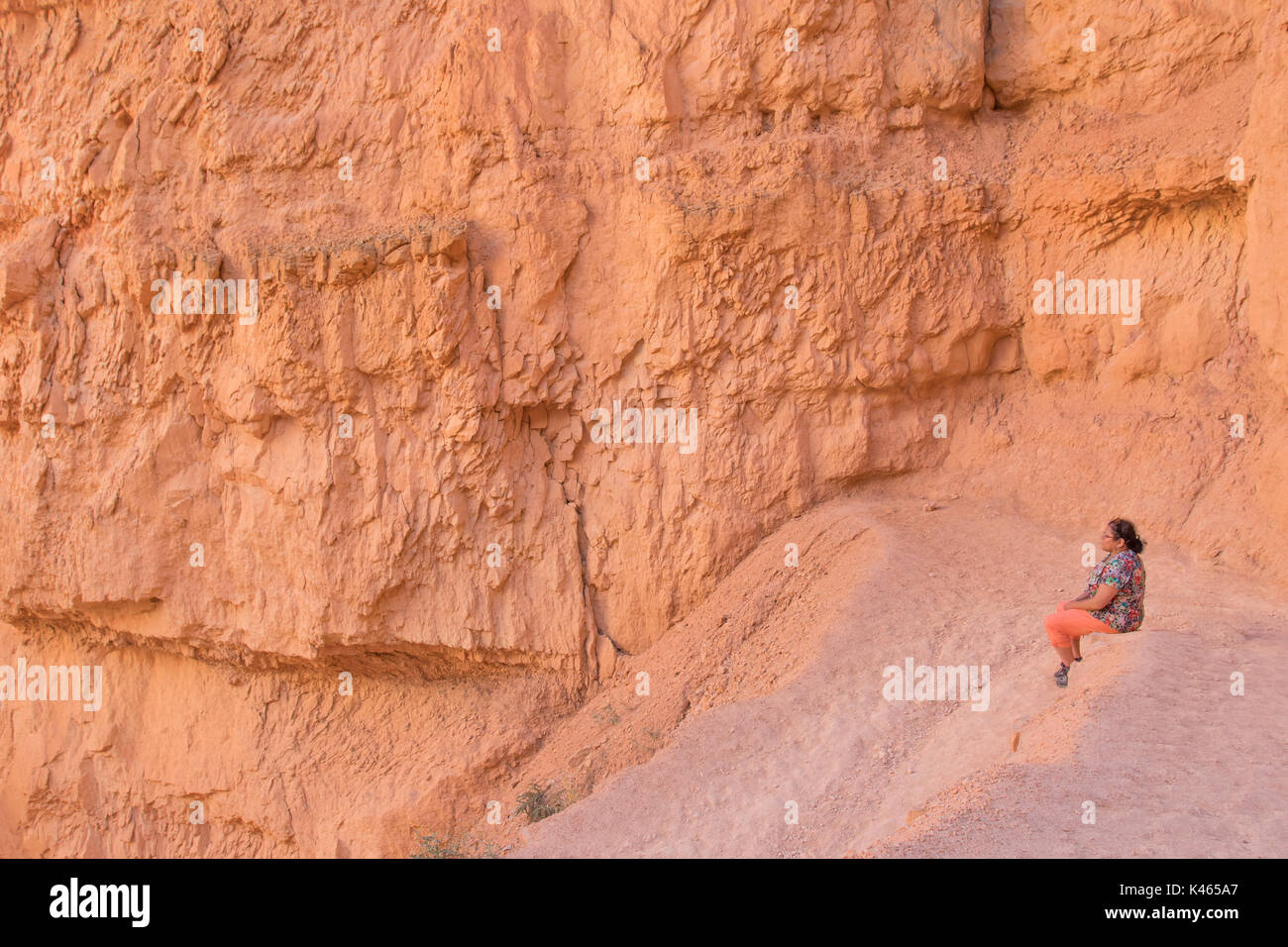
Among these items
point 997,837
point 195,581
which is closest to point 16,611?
point 195,581

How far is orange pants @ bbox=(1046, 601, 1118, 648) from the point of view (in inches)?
249

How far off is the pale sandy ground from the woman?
0.20 meters

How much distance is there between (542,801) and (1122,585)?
166 inches

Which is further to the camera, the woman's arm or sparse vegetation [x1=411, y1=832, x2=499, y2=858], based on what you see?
sparse vegetation [x1=411, y1=832, x2=499, y2=858]

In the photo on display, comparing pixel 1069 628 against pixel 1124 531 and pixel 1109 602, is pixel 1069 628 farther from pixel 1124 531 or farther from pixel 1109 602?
pixel 1124 531

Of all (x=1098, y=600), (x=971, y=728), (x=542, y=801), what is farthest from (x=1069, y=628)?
(x=542, y=801)

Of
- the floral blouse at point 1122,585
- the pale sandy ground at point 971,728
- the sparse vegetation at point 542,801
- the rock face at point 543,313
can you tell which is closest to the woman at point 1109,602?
the floral blouse at point 1122,585

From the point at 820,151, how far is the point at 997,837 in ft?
19.2

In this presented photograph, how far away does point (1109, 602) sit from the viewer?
6.32 m

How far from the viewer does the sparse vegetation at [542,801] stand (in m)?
7.88

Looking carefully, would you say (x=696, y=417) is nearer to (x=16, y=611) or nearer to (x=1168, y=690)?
(x=1168, y=690)

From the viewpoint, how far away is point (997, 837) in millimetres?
4820

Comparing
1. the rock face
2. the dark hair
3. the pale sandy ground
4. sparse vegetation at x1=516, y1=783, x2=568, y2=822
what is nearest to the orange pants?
the pale sandy ground

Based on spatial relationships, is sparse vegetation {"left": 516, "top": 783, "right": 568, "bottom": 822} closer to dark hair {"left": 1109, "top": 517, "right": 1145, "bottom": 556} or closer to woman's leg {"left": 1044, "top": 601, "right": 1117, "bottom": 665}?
woman's leg {"left": 1044, "top": 601, "right": 1117, "bottom": 665}
